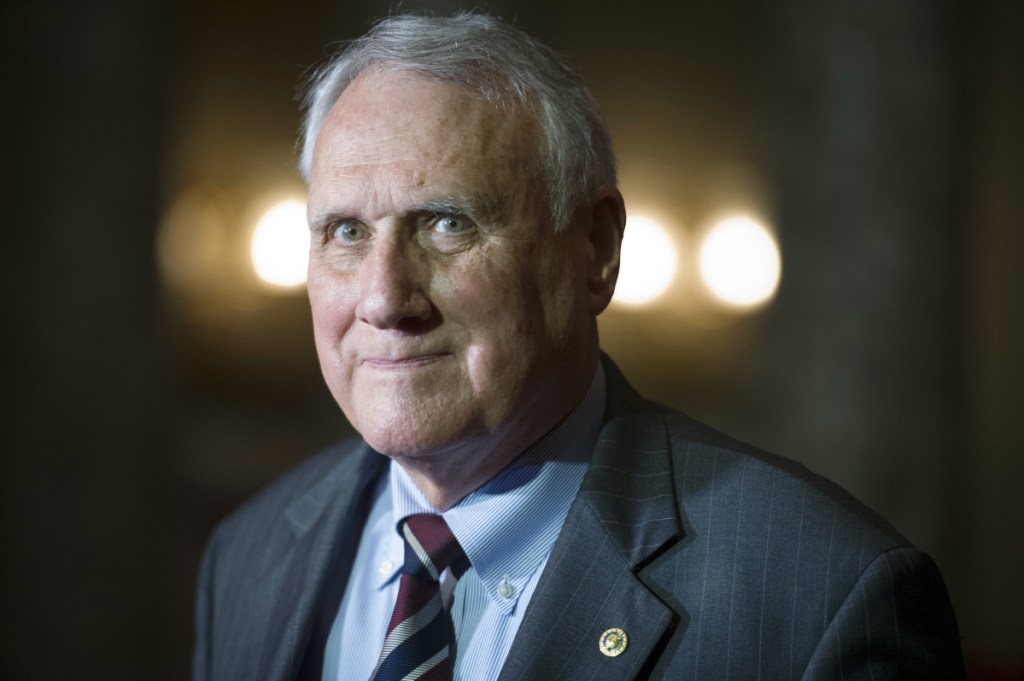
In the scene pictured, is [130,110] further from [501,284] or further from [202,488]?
[501,284]

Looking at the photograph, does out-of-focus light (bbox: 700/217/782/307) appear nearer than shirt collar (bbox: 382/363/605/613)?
No

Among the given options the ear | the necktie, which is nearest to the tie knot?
the necktie

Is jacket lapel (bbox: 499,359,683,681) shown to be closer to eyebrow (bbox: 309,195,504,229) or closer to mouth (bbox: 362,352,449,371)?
mouth (bbox: 362,352,449,371)

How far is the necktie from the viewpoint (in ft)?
5.52

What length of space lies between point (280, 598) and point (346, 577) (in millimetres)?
156

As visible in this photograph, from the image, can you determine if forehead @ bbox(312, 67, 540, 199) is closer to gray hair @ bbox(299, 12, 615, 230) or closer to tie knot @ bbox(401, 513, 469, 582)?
gray hair @ bbox(299, 12, 615, 230)

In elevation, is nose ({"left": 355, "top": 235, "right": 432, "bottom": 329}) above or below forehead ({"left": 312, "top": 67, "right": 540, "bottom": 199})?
below

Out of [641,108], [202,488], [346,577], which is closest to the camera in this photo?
[346,577]

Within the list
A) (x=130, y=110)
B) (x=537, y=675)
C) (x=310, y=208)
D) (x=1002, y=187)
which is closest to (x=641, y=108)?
(x=1002, y=187)

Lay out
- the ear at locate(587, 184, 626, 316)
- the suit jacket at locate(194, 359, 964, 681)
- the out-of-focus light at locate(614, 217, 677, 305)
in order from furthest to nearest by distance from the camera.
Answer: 1. the out-of-focus light at locate(614, 217, 677, 305)
2. the ear at locate(587, 184, 626, 316)
3. the suit jacket at locate(194, 359, 964, 681)

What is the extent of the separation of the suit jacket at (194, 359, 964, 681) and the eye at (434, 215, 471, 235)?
0.46m

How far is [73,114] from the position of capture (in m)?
4.01

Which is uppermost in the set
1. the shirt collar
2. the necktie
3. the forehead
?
the forehead

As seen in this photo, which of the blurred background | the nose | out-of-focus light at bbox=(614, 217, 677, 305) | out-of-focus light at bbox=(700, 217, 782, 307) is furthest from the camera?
out-of-focus light at bbox=(614, 217, 677, 305)
